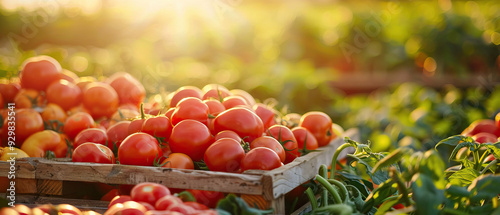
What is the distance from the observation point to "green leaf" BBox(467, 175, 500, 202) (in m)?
1.37

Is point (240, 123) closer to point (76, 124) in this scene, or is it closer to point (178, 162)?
point (178, 162)

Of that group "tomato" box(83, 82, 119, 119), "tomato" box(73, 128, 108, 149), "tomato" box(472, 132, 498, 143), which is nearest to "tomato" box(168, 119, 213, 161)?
"tomato" box(73, 128, 108, 149)

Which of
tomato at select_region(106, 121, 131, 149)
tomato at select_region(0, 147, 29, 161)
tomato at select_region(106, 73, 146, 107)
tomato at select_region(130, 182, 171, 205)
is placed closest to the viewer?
tomato at select_region(130, 182, 171, 205)

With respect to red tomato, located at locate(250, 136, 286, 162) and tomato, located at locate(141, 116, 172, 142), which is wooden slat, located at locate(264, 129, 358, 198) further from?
tomato, located at locate(141, 116, 172, 142)

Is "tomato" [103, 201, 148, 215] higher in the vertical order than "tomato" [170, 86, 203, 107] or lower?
lower

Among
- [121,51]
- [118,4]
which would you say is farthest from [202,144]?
[118,4]

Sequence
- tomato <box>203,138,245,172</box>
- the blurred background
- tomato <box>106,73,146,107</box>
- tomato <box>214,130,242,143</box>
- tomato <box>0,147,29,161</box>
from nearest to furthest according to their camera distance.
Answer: tomato <box>203,138,245,172</box>
tomato <box>214,130,242,143</box>
tomato <box>0,147,29,161</box>
tomato <box>106,73,146,107</box>
the blurred background

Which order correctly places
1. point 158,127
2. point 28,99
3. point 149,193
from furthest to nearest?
point 28,99 → point 158,127 → point 149,193

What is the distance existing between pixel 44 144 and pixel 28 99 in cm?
44

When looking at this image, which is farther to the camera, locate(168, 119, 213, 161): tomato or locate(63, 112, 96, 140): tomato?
locate(63, 112, 96, 140): tomato

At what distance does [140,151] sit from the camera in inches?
65.1

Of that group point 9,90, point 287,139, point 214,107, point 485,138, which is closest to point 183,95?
point 214,107

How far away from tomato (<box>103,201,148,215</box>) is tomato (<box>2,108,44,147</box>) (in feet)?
3.25

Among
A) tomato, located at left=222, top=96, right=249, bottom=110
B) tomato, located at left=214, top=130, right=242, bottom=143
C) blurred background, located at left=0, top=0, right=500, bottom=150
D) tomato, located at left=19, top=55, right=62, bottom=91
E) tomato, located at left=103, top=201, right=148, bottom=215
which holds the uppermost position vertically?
blurred background, located at left=0, top=0, right=500, bottom=150
